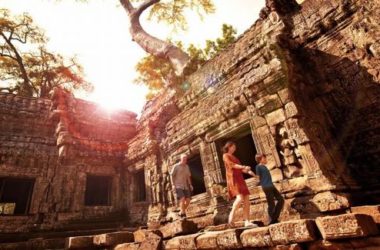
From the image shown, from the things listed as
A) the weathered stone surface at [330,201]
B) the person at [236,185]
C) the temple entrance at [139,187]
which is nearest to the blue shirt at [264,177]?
the person at [236,185]

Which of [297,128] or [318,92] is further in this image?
[318,92]

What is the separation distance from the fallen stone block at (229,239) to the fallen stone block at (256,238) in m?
0.07

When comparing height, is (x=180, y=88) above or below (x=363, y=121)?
above

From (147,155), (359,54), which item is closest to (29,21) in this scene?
(147,155)

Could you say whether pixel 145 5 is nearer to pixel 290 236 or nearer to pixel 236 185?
pixel 236 185

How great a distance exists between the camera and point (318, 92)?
5770 mm

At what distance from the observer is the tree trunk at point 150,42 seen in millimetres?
14203

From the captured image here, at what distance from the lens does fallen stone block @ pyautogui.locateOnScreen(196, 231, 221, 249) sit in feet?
11.3

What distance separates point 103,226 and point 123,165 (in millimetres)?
3012

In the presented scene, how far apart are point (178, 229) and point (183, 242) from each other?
15.7 inches

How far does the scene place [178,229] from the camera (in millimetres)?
4344

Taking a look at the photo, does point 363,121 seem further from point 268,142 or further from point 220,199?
point 220,199

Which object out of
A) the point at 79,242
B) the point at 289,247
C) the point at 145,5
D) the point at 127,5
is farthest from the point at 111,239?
the point at 127,5

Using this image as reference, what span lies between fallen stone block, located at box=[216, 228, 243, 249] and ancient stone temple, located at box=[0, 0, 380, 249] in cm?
1
